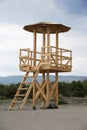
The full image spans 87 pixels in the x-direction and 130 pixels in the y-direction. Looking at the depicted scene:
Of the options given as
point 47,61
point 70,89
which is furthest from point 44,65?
point 70,89

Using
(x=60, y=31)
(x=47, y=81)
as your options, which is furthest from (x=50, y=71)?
(x=60, y=31)

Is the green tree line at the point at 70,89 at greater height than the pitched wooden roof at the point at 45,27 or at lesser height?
lesser

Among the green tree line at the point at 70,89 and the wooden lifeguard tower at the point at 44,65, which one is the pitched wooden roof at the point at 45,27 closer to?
the wooden lifeguard tower at the point at 44,65

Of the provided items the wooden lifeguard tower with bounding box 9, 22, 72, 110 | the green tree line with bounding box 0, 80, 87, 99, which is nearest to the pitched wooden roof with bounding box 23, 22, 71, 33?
the wooden lifeguard tower with bounding box 9, 22, 72, 110

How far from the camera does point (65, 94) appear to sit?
134ft

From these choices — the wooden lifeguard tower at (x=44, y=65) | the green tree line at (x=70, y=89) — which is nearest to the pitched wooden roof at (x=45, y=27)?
the wooden lifeguard tower at (x=44, y=65)

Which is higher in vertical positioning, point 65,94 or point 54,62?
point 54,62

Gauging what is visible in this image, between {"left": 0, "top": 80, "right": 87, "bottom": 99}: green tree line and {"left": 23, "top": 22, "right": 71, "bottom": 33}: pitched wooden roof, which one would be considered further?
{"left": 0, "top": 80, "right": 87, "bottom": 99}: green tree line

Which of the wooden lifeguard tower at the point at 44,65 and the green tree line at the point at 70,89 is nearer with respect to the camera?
the wooden lifeguard tower at the point at 44,65

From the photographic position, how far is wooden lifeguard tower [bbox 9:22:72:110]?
2559 centimetres

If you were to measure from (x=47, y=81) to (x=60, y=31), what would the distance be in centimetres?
311

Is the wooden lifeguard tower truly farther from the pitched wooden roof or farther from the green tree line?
the green tree line

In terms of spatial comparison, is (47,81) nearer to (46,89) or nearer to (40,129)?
(46,89)

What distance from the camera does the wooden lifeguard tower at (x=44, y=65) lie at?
25586mm
